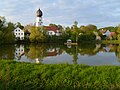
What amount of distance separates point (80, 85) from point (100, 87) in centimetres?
87

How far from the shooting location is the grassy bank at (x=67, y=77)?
12039 millimetres

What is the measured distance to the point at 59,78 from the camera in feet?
41.3

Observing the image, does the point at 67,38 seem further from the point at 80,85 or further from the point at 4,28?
the point at 80,85

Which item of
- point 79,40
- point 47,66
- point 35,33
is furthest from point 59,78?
point 79,40

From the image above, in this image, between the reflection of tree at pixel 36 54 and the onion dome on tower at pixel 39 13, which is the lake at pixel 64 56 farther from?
the onion dome on tower at pixel 39 13

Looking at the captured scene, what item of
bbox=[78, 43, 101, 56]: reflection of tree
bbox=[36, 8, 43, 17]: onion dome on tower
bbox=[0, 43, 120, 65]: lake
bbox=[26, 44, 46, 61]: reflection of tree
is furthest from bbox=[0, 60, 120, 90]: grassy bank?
bbox=[36, 8, 43, 17]: onion dome on tower

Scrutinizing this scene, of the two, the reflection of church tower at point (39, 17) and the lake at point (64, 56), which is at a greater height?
the reflection of church tower at point (39, 17)

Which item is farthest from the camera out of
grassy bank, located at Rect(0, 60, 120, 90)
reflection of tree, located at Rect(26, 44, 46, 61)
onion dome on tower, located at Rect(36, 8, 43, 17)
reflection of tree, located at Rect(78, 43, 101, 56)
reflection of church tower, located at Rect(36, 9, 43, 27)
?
reflection of church tower, located at Rect(36, 9, 43, 27)

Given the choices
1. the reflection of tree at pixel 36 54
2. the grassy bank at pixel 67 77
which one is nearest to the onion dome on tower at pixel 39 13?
the reflection of tree at pixel 36 54

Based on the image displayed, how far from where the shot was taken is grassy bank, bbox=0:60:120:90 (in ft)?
39.5

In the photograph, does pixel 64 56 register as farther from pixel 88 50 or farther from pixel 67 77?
pixel 67 77

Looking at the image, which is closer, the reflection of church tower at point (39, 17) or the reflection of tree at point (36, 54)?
the reflection of tree at point (36, 54)

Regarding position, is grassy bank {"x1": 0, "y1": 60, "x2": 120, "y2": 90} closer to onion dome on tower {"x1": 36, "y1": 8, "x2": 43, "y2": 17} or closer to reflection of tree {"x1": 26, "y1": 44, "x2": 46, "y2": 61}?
reflection of tree {"x1": 26, "y1": 44, "x2": 46, "y2": 61}

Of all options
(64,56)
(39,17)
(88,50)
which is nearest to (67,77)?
(64,56)
